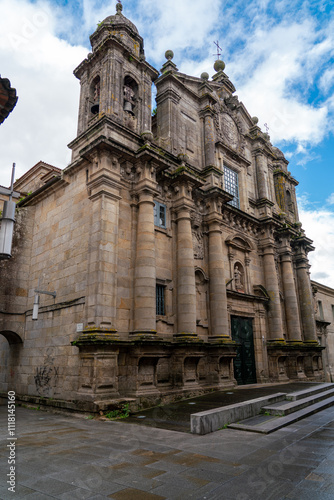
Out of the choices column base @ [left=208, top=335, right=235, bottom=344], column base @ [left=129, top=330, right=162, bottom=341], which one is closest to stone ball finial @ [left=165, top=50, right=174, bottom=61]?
column base @ [left=208, top=335, right=235, bottom=344]

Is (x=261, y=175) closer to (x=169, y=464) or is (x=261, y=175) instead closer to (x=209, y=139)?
(x=209, y=139)

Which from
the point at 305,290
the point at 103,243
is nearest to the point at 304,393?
the point at 103,243

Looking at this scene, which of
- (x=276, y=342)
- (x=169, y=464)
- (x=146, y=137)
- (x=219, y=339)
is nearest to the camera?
(x=169, y=464)

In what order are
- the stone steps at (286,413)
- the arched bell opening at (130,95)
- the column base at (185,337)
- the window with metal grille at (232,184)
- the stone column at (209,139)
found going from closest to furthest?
the stone steps at (286,413), the column base at (185,337), the arched bell opening at (130,95), the stone column at (209,139), the window with metal grille at (232,184)

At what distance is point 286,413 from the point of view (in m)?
10.1

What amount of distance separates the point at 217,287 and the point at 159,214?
4751 millimetres

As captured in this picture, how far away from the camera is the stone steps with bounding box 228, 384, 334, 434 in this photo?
27.8 ft

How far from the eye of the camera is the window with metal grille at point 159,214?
16095 mm

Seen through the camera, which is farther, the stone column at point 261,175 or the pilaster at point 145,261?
the stone column at point 261,175

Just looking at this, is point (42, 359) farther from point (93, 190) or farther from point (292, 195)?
point (292, 195)

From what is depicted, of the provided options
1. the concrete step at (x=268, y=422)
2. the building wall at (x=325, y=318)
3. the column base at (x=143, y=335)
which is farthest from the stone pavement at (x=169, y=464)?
the building wall at (x=325, y=318)

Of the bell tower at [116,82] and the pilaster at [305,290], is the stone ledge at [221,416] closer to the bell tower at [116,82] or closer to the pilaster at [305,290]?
the bell tower at [116,82]

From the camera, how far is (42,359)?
14.8 metres

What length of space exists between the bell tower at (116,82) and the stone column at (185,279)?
15.1ft
